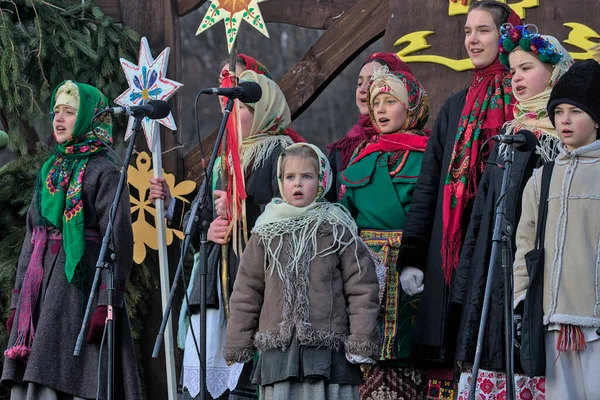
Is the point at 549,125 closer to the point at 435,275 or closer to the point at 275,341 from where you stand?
the point at 435,275

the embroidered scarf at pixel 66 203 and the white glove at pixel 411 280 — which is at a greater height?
the embroidered scarf at pixel 66 203

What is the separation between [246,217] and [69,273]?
0.91 m

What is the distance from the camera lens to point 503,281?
464 cm

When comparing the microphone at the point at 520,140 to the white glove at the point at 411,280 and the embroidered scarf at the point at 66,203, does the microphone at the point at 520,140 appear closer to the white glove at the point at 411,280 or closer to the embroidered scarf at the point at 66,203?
the white glove at the point at 411,280

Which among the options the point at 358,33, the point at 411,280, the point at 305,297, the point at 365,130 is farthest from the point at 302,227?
the point at 358,33

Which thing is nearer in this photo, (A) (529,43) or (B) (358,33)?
(A) (529,43)

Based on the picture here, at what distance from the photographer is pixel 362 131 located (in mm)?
6113

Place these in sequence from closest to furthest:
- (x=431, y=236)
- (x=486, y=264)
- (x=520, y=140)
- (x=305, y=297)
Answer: (x=520, y=140) < (x=486, y=264) < (x=305, y=297) < (x=431, y=236)

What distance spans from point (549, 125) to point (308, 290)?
120 cm

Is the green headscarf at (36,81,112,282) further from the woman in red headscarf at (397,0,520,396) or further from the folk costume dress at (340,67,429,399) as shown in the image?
the woman in red headscarf at (397,0,520,396)

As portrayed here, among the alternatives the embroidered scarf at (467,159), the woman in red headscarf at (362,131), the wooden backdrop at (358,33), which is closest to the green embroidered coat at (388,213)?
the woman in red headscarf at (362,131)

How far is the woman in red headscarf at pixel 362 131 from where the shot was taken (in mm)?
5950

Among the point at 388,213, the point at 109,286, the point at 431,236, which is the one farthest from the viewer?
the point at 388,213

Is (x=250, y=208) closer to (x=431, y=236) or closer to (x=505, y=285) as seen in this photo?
(x=431, y=236)
